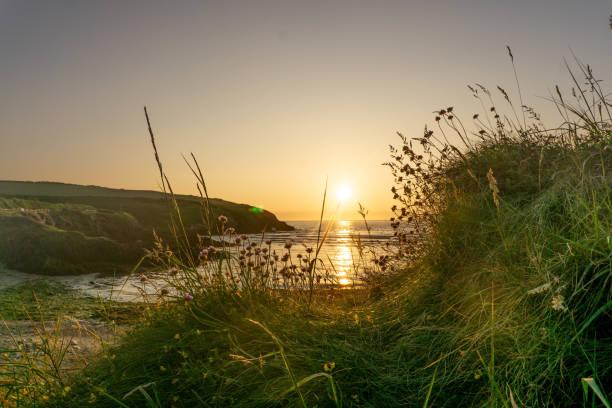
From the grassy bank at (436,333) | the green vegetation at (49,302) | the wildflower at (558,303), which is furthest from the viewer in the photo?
the green vegetation at (49,302)

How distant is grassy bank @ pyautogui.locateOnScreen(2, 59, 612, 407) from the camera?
1488 mm

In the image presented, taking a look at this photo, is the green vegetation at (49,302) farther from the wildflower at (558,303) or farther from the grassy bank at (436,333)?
the wildflower at (558,303)

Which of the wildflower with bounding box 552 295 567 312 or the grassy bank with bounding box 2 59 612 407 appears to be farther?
the grassy bank with bounding box 2 59 612 407

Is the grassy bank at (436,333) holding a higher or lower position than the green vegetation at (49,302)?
higher

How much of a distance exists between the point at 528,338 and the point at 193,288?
2.20 metres

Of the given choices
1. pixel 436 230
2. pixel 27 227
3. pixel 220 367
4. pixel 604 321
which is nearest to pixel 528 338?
pixel 604 321

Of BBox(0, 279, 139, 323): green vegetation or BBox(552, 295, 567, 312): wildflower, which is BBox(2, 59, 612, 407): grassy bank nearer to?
BBox(552, 295, 567, 312): wildflower

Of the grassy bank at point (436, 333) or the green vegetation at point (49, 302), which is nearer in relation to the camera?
the grassy bank at point (436, 333)

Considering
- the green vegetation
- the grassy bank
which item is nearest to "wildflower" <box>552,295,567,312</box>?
the grassy bank

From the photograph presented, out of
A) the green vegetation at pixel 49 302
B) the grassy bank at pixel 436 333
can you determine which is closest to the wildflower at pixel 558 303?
the grassy bank at pixel 436 333

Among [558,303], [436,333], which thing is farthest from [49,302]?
[558,303]

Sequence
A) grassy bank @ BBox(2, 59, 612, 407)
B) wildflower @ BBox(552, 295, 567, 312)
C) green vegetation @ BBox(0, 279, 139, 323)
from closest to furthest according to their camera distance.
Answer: wildflower @ BBox(552, 295, 567, 312) < grassy bank @ BBox(2, 59, 612, 407) < green vegetation @ BBox(0, 279, 139, 323)

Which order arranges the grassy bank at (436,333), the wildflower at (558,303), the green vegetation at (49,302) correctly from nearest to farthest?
1. the wildflower at (558,303)
2. the grassy bank at (436,333)
3. the green vegetation at (49,302)

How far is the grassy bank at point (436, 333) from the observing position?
149cm
